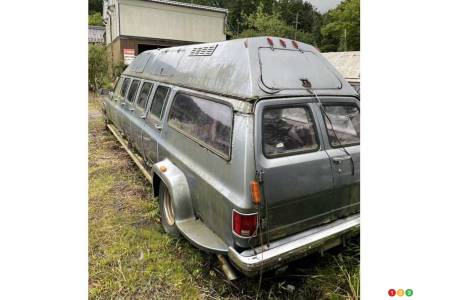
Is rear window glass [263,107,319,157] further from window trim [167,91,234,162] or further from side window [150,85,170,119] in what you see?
side window [150,85,170,119]

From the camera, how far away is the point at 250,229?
7.68 ft

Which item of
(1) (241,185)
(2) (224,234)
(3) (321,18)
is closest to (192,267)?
(2) (224,234)

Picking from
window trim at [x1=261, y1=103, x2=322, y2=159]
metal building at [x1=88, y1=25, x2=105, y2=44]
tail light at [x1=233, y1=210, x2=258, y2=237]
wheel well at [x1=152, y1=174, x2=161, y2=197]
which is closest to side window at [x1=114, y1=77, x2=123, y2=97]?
wheel well at [x1=152, y1=174, x2=161, y2=197]

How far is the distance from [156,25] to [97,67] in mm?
5238

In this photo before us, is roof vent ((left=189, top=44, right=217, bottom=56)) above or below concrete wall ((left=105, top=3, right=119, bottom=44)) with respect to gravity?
below

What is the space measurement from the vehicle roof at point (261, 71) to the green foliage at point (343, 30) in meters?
22.9

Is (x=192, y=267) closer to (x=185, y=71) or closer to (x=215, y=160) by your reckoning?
(x=215, y=160)

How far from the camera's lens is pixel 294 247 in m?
2.47

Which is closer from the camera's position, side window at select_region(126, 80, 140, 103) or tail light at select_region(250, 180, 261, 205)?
tail light at select_region(250, 180, 261, 205)

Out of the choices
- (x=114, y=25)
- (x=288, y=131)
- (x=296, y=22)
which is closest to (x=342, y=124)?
(x=288, y=131)

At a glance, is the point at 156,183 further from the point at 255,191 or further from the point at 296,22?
the point at 296,22

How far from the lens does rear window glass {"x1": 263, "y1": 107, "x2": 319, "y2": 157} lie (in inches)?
99.0

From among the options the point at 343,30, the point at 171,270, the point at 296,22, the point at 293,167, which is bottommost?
the point at 171,270

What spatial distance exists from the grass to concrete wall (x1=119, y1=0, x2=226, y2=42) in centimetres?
1666
